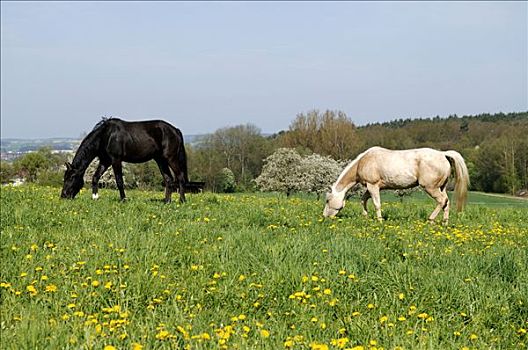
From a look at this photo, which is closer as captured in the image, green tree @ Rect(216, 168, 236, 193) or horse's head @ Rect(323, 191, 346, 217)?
horse's head @ Rect(323, 191, 346, 217)

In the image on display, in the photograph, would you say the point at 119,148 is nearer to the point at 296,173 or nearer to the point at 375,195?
the point at 375,195

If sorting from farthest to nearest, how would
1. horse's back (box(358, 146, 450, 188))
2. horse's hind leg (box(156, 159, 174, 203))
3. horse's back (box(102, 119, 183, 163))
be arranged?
1. horse's hind leg (box(156, 159, 174, 203))
2. horse's back (box(102, 119, 183, 163))
3. horse's back (box(358, 146, 450, 188))

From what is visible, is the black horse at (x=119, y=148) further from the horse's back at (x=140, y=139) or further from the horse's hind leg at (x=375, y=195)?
the horse's hind leg at (x=375, y=195)

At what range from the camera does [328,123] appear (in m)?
100

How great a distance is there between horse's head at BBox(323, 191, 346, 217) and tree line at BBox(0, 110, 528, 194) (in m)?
43.9

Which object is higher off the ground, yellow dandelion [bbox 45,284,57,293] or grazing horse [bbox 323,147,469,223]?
grazing horse [bbox 323,147,469,223]

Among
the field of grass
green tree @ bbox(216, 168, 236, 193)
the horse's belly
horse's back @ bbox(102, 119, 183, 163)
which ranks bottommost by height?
green tree @ bbox(216, 168, 236, 193)

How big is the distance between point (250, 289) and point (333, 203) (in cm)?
749

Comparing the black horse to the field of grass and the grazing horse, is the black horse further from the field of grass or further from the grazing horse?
the field of grass

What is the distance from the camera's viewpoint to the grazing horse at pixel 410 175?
1296 cm

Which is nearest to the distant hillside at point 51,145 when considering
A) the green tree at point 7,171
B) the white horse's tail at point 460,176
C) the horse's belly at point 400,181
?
the green tree at point 7,171

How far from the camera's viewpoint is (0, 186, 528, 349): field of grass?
15.2 ft

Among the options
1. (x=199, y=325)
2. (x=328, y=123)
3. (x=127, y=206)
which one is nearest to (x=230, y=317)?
(x=199, y=325)

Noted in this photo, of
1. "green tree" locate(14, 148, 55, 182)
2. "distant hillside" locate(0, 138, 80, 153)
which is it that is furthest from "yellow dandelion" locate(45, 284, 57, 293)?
"green tree" locate(14, 148, 55, 182)
